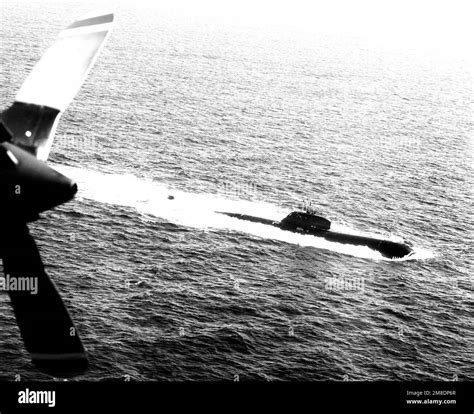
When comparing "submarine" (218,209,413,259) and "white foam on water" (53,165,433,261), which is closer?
"submarine" (218,209,413,259)

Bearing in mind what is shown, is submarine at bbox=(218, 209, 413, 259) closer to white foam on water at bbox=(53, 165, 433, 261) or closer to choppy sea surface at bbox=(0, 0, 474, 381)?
white foam on water at bbox=(53, 165, 433, 261)

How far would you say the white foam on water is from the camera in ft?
479

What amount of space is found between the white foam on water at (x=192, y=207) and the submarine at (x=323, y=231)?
102 cm

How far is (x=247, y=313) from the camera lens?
11081cm

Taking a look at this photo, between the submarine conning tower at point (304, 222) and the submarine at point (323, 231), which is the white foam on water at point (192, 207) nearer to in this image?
the submarine at point (323, 231)

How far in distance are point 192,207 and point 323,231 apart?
32.8 meters

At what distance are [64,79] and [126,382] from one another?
2827 inches

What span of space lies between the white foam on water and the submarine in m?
1.02

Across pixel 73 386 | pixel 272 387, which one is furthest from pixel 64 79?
pixel 272 387

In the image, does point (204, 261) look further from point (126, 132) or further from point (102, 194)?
point (126, 132)

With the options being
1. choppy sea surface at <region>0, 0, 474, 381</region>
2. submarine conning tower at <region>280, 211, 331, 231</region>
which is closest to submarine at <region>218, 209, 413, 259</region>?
submarine conning tower at <region>280, 211, 331, 231</region>

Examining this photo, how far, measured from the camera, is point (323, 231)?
146m

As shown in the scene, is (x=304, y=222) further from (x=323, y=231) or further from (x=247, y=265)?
(x=247, y=265)

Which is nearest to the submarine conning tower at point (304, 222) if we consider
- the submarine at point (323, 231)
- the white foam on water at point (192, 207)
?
the submarine at point (323, 231)
